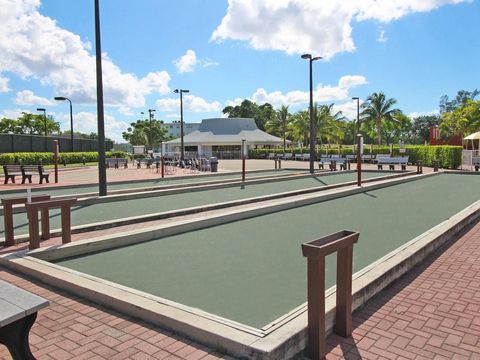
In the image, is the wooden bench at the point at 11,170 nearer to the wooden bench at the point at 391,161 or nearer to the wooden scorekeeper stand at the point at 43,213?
the wooden scorekeeper stand at the point at 43,213

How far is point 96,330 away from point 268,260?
259cm

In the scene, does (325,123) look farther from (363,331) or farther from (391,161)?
(363,331)

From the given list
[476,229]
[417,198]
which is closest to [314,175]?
[417,198]

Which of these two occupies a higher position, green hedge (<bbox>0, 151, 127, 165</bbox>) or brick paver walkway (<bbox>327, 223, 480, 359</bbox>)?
green hedge (<bbox>0, 151, 127, 165</bbox>)

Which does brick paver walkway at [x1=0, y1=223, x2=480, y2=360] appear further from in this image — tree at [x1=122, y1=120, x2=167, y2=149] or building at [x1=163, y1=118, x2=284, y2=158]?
tree at [x1=122, y1=120, x2=167, y2=149]

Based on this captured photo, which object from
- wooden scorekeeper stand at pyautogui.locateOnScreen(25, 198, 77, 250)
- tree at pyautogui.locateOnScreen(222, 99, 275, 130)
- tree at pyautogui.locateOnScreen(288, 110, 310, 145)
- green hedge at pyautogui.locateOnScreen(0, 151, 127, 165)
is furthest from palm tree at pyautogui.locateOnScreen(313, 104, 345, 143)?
wooden scorekeeper stand at pyautogui.locateOnScreen(25, 198, 77, 250)

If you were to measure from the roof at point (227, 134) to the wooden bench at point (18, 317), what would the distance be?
2082 inches

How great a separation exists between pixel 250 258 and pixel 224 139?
51.5 metres

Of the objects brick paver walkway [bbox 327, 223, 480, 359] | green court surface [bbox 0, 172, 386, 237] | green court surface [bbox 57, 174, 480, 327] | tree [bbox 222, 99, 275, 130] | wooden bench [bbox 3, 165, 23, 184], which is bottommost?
brick paver walkway [bbox 327, 223, 480, 359]

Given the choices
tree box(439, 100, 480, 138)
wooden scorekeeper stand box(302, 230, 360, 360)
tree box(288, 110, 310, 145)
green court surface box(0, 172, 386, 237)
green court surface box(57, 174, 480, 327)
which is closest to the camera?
wooden scorekeeper stand box(302, 230, 360, 360)

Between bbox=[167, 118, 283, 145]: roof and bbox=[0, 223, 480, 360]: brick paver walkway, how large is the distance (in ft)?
168

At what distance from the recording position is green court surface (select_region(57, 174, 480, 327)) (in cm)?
418

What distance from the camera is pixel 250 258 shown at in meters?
5.66

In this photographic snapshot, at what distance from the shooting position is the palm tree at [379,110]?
54.1 meters
